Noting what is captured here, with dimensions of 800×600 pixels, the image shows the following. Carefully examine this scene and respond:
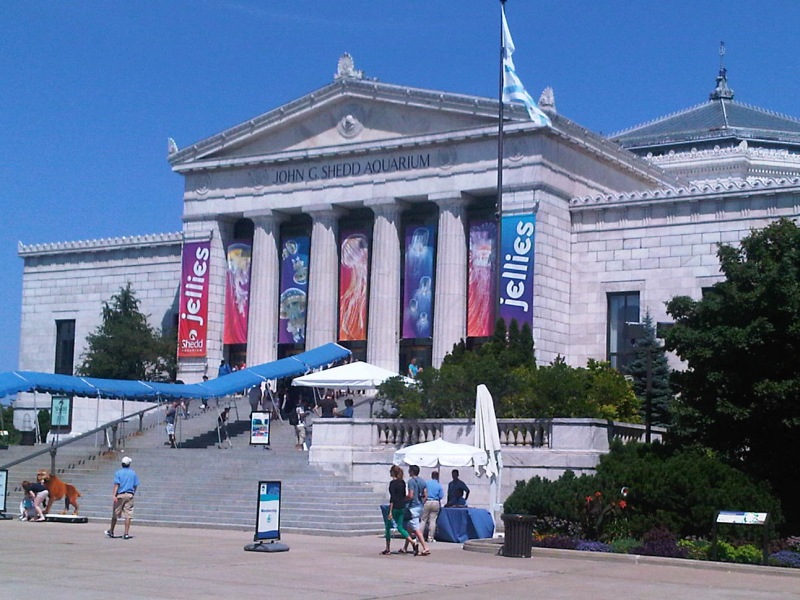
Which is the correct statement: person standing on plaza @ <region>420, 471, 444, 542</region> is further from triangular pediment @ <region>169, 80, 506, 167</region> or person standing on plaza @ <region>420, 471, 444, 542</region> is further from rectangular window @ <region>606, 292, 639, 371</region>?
triangular pediment @ <region>169, 80, 506, 167</region>

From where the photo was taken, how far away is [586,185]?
2078 inches

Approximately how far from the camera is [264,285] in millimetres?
56031

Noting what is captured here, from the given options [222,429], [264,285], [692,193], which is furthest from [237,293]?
[692,193]

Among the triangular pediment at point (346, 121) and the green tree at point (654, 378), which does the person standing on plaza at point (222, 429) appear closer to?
the green tree at point (654, 378)

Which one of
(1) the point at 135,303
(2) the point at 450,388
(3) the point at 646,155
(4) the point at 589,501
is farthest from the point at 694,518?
(3) the point at 646,155

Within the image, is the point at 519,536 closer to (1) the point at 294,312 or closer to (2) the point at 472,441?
(2) the point at 472,441

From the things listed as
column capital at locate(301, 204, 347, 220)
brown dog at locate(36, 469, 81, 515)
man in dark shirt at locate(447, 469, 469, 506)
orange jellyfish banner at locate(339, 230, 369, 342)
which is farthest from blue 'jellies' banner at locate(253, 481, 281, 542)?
column capital at locate(301, 204, 347, 220)

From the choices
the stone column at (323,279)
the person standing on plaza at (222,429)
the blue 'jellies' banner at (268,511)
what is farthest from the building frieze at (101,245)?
the blue 'jellies' banner at (268,511)

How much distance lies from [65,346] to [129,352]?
10.5m

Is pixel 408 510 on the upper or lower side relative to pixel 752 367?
lower

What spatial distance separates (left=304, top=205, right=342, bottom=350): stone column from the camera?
5412cm

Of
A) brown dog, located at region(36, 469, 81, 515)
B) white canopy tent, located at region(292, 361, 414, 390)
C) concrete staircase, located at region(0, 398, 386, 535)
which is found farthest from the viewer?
white canopy tent, located at region(292, 361, 414, 390)

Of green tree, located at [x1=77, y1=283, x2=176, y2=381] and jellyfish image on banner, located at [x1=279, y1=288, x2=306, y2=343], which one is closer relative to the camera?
jellyfish image on banner, located at [x1=279, y1=288, x2=306, y2=343]

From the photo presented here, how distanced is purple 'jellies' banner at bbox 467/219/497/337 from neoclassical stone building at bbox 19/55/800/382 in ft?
0.26
